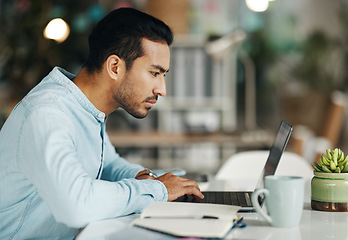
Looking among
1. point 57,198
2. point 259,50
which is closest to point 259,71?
point 259,50

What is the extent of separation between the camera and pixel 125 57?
1294 millimetres

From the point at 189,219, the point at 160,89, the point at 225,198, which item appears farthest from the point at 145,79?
the point at 189,219

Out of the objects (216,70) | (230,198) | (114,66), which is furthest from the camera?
(216,70)

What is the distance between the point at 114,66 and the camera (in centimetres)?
132

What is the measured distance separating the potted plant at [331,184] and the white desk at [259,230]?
0.15 ft

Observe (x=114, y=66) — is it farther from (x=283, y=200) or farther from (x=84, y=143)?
(x=283, y=200)

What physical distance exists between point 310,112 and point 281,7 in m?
1.65

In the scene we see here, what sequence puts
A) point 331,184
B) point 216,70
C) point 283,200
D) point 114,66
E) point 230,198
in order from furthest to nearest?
point 216,70, point 114,66, point 230,198, point 331,184, point 283,200

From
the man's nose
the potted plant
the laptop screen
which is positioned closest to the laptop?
the laptop screen

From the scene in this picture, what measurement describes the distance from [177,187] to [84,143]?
0.99ft

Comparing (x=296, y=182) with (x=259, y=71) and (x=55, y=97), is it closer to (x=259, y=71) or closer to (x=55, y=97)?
(x=55, y=97)

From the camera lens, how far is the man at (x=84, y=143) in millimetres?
958

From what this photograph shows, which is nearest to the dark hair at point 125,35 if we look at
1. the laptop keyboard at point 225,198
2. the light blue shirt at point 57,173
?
the light blue shirt at point 57,173

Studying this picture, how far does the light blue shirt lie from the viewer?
947mm
